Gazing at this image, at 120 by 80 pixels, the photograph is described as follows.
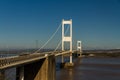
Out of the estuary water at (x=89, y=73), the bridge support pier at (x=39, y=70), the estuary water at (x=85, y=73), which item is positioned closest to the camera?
the bridge support pier at (x=39, y=70)

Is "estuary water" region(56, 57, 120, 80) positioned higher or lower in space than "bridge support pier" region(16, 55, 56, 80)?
Answer: lower

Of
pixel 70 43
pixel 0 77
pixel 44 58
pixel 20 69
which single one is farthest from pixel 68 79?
pixel 70 43

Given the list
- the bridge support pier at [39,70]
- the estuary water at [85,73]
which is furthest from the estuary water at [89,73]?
the bridge support pier at [39,70]

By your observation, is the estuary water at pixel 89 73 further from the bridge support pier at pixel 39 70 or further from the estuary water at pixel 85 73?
the bridge support pier at pixel 39 70

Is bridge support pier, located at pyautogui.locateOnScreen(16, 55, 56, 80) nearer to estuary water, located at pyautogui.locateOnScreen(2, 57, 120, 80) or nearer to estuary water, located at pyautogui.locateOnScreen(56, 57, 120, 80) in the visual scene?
estuary water, located at pyautogui.locateOnScreen(2, 57, 120, 80)

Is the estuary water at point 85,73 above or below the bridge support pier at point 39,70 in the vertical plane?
below

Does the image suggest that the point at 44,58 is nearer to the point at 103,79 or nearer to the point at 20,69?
the point at 20,69

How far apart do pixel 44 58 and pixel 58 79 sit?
519 cm

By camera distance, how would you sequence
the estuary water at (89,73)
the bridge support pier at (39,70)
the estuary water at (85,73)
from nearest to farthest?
the bridge support pier at (39,70) → the estuary water at (85,73) → the estuary water at (89,73)

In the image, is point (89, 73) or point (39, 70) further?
point (89, 73)

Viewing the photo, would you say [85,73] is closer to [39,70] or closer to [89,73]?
[89,73]

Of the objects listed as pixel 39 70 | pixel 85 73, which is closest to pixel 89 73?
pixel 85 73

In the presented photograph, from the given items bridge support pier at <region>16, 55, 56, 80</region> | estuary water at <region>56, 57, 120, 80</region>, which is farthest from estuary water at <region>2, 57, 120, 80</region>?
bridge support pier at <region>16, 55, 56, 80</region>

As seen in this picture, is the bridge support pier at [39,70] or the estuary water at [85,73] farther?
the estuary water at [85,73]
